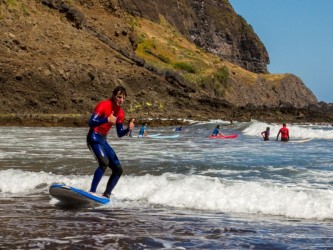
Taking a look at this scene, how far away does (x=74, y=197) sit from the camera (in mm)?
10023

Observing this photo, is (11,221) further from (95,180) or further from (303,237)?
(303,237)

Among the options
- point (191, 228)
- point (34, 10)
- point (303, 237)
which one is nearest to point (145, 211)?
point (191, 228)

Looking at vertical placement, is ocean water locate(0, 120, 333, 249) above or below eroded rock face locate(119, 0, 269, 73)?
below

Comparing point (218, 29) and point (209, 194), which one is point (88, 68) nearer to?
point (209, 194)

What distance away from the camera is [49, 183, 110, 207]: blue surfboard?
9914 mm

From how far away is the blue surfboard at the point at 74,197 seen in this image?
9914mm

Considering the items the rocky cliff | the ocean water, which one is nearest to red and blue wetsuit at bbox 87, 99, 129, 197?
the ocean water

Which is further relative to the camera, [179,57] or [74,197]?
[179,57]

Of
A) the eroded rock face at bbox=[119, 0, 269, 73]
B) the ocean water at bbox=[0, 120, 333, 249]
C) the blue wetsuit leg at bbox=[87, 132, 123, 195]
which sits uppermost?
the eroded rock face at bbox=[119, 0, 269, 73]

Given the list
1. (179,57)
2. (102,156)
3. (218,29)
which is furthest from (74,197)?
(218,29)

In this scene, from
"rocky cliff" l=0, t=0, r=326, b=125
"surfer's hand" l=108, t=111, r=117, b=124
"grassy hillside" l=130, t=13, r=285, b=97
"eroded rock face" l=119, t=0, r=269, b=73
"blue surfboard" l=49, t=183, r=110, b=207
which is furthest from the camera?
"eroded rock face" l=119, t=0, r=269, b=73

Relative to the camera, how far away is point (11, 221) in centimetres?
862

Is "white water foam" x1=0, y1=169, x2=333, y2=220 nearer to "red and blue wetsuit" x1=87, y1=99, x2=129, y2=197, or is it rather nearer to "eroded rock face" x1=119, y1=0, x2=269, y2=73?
"red and blue wetsuit" x1=87, y1=99, x2=129, y2=197

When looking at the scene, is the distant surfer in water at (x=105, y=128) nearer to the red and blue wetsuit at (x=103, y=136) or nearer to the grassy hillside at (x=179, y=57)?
the red and blue wetsuit at (x=103, y=136)
